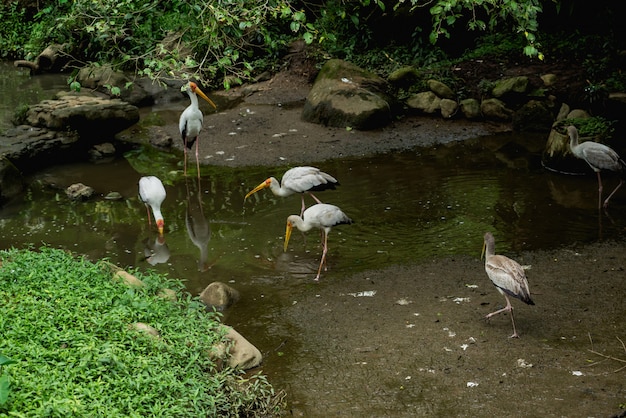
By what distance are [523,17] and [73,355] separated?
14.5ft

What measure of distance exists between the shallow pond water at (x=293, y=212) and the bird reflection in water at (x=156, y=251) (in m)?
0.02

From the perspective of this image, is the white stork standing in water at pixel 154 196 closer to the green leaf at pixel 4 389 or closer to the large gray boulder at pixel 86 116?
the large gray boulder at pixel 86 116

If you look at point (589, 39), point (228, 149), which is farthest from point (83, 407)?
point (589, 39)

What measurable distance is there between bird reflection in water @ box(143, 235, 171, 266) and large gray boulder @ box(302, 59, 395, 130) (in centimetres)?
528

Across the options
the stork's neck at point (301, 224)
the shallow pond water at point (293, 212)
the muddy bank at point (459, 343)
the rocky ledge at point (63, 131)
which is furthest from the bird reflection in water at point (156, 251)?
the rocky ledge at point (63, 131)

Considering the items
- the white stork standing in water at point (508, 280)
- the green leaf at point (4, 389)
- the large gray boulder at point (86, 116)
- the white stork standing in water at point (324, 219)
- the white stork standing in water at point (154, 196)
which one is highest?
the green leaf at point (4, 389)

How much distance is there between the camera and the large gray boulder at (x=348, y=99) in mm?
13383

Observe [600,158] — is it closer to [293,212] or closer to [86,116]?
[293,212]

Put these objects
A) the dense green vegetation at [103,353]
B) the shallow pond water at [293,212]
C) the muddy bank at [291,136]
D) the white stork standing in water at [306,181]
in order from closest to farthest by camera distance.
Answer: the dense green vegetation at [103,353] < the shallow pond water at [293,212] < the white stork standing in water at [306,181] < the muddy bank at [291,136]

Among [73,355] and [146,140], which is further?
[146,140]

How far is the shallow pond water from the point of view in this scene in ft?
26.2

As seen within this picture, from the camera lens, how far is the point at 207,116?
590 inches

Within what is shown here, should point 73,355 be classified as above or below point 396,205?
above

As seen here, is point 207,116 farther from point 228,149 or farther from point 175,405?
point 175,405
